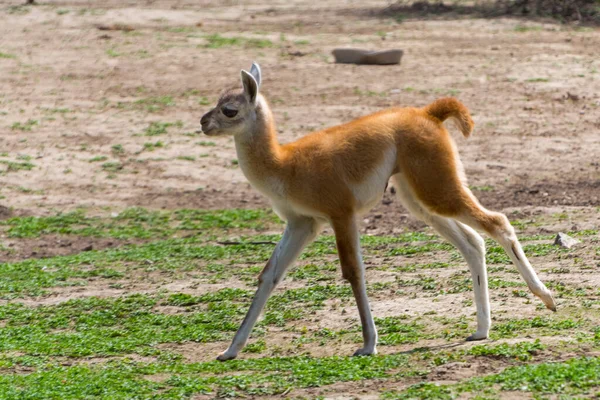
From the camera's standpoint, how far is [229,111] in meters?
7.70

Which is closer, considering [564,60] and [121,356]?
[121,356]

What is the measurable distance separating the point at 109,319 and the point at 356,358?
2.67 metres

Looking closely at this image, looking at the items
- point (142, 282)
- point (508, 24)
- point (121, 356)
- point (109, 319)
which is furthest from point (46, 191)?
point (508, 24)

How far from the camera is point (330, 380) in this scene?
6.92 m

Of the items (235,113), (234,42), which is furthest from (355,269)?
(234,42)

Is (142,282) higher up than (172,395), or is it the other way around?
(172,395)

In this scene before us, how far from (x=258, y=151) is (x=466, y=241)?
5.25 feet

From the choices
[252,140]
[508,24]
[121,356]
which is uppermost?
[252,140]

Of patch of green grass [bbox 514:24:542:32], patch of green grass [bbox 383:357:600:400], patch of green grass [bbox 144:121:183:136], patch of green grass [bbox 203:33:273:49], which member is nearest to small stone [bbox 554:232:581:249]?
patch of green grass [bbox 383:357:600:400]

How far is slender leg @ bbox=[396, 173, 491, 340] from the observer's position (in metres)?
7.86

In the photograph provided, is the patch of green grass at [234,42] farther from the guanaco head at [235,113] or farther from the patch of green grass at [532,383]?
the patch of green grass at [532,383]

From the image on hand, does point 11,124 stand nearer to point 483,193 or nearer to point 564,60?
point 483,193

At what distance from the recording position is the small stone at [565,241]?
33.2ft

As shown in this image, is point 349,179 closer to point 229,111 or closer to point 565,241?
point 229,111
